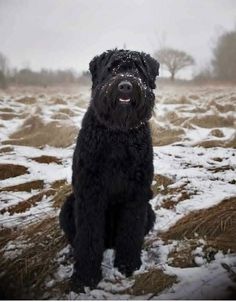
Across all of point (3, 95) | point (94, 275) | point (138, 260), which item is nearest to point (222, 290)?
point (138, 260)

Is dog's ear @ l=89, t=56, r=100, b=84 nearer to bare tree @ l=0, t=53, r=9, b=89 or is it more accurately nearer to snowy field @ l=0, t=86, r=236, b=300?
snowy field @ l=0, t=86, r=236, b=300

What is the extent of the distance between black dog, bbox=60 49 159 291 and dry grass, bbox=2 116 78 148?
4.30ft

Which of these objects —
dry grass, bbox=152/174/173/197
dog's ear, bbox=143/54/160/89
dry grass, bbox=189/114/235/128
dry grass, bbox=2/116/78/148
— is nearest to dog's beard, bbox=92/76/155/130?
dog's ear, bbox=143/54/160/89

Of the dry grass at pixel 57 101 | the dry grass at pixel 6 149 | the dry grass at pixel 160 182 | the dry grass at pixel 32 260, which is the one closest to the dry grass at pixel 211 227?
the dry grass at pixel 160 182

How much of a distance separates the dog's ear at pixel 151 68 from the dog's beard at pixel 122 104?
0.37ft

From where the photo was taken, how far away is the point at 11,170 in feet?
9.73

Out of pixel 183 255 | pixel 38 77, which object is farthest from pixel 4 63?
pixel 183 255

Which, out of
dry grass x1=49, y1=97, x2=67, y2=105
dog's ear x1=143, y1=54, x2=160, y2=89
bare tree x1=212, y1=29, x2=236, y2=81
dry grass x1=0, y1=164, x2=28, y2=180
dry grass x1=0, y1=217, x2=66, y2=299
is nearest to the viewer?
dry grass x1=0, y1=217, x2=66, y2=299

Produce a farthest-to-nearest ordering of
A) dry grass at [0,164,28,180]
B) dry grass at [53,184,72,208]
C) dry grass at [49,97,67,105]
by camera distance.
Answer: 1. dry grass at [49,97,67,105]
2. dry grass at [0,164,28,180]
3. dry grass at [53,184,72,208]

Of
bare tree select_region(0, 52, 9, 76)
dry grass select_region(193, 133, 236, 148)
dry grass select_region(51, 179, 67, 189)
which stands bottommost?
dry grass select_region(51, 179, 67, 189)

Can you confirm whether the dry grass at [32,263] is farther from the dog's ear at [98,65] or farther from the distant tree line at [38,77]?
the distant tree line at [38,77]

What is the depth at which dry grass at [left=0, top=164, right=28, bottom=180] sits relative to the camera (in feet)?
9.61

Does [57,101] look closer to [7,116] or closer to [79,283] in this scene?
[7,116]

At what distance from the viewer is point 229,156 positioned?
3213mm
